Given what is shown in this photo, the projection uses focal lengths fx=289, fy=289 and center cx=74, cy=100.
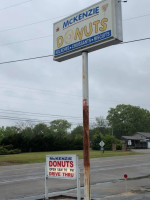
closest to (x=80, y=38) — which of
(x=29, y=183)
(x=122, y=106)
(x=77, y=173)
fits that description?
(x=77, y=173)

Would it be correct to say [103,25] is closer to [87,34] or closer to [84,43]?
[87,34]

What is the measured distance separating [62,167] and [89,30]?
4.20 meters

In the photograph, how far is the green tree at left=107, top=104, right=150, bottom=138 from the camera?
112 meters

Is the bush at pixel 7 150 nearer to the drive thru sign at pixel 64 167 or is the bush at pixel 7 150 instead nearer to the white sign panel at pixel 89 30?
the drive thru sign at pixel 64 167

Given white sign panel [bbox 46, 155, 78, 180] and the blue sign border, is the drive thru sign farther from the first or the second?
the blue sign border

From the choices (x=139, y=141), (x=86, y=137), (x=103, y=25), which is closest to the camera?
(x=86, y=137)

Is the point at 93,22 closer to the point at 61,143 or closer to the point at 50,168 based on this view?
the point at 50,168

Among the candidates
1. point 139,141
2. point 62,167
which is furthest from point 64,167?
point 139,141

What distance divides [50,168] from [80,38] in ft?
14.1

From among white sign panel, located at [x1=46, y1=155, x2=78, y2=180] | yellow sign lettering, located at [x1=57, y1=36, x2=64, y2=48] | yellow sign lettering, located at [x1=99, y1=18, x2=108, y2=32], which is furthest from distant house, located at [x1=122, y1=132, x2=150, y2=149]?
yellow sign lettering, located at [x1=99, y1=18, x2=108, y2=32]

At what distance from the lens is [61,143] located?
58750mm

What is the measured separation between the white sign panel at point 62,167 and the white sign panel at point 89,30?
10.0 feet

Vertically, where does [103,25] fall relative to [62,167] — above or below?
above

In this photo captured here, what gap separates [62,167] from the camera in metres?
8.94
